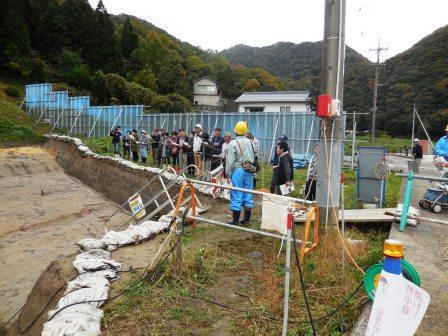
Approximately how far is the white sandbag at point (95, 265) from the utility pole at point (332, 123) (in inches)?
122

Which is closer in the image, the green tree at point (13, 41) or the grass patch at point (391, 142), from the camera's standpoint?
the green tree at point (13, 41)

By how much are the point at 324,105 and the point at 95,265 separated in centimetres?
390

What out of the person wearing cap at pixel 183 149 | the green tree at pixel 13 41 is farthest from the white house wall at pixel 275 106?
the person wearing cap at pixel 183 149

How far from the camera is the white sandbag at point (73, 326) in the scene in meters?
3.52

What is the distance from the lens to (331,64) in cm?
552

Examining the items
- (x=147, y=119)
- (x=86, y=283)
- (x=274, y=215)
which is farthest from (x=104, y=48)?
(x=86, y=283)

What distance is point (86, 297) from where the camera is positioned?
13.9 feet

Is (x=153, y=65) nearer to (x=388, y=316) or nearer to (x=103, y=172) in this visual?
(x=103, y=172)

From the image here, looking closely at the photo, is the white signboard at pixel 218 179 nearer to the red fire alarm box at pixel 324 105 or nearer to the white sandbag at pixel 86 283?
the red fire alarm box at pixel 324 105

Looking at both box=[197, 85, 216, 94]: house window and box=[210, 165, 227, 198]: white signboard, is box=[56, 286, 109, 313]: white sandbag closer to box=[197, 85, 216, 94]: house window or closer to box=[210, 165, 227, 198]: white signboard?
box=[210, 165, 227, 198]: white signboard

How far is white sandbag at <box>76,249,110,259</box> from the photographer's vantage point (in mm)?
5504

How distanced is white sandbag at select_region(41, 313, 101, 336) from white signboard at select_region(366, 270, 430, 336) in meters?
2.69

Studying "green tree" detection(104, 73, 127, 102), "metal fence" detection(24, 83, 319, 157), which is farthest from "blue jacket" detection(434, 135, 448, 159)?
"green tree" detection(104, 73, 127, 102)

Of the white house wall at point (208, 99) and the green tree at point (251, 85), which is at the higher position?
the green tree at point (251, 85)
